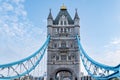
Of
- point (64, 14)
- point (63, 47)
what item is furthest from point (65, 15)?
point (63, 47)

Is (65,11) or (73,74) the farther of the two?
(65,11)

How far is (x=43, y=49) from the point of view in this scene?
173 ft

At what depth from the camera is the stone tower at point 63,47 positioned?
51.4m

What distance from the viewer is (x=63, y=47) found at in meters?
52.8

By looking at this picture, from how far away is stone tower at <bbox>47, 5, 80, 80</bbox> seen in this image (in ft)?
169

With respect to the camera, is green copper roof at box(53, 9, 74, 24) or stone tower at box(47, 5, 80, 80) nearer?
stone tower at box(47, 5, 80, 80)

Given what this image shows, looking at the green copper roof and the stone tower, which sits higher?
the green copper roof

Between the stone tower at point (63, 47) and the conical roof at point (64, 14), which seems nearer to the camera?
the stone tower at point (63, 47)

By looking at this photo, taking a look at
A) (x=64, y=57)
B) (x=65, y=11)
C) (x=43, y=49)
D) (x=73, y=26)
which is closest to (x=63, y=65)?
(x=64, y=57)

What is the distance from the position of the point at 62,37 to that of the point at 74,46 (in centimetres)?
281

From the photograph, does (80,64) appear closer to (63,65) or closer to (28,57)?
(63,65)

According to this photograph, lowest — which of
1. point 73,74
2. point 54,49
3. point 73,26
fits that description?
point 73,74

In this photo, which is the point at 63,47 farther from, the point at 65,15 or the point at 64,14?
the point at 64,14

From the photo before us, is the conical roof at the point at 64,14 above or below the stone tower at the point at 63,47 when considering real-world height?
above
